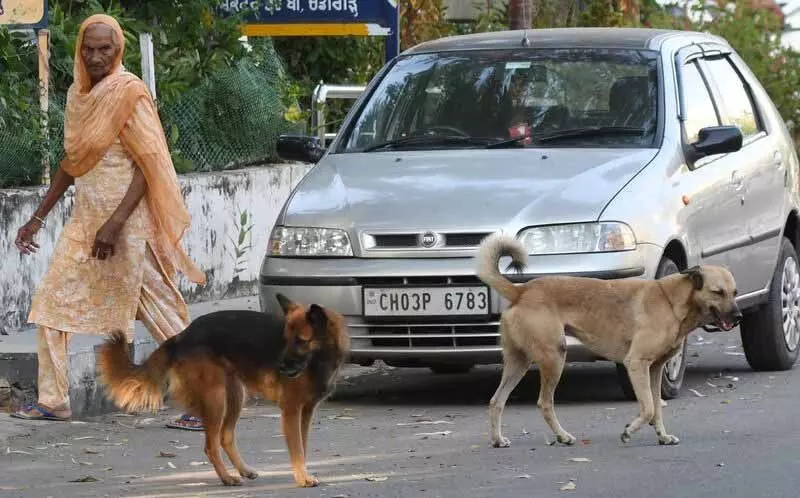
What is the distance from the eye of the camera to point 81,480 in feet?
23.4

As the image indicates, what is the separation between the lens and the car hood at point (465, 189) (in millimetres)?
8797

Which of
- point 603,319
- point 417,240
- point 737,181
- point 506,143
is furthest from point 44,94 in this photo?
point 603,319

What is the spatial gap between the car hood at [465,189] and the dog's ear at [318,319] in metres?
2.18

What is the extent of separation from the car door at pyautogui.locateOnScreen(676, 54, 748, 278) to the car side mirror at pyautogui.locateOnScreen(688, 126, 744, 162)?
0.07m

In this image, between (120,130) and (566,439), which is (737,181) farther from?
(120,130)

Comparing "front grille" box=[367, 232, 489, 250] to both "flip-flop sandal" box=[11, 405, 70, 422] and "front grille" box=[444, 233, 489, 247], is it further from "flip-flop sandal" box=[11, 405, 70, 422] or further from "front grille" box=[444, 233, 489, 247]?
"flip-flop sandal" box=[11, 405, 70, 422]

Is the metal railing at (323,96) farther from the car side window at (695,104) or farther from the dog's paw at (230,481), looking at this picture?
the dog's paw at (230,481)

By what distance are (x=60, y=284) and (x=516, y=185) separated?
2220 mm

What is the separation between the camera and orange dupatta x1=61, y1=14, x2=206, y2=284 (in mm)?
8234

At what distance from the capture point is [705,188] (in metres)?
9.59

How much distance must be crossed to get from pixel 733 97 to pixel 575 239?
2.50 m

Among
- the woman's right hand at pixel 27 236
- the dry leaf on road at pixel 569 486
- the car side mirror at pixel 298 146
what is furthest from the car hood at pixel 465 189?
the dry leaf on road at pixel 569 486

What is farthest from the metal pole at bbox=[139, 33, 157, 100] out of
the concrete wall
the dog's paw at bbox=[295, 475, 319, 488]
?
the dog's paw at bbox=[295, 475, 319, 488]

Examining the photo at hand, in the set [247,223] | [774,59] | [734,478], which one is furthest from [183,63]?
[774,59]
